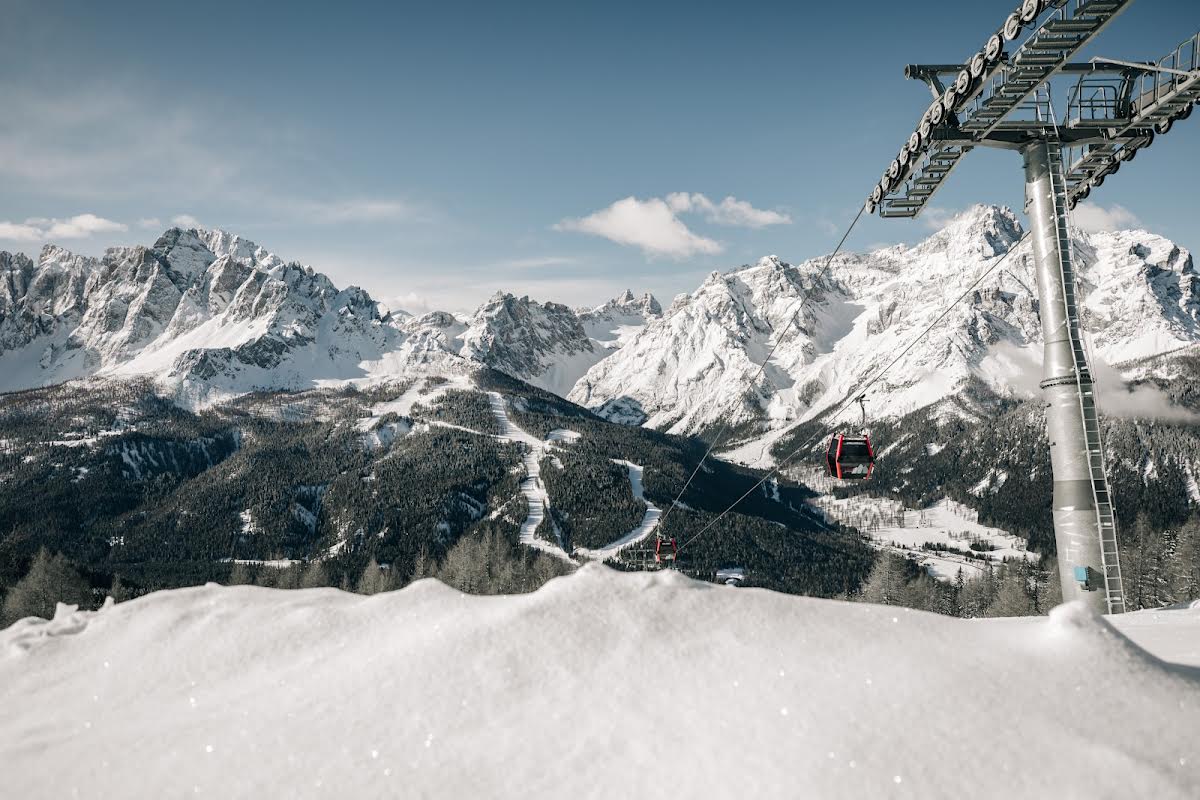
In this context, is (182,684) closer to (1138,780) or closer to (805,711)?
(805,711)

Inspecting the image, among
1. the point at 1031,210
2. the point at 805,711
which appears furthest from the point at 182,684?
the point at 1031,210

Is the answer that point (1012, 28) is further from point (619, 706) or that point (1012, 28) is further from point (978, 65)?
point (619, 706)

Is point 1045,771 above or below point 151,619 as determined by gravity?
below

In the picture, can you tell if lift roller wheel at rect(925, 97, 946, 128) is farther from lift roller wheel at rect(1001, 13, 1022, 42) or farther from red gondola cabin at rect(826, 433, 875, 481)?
red gondola cabin at rect(826, 433, 875, 481)

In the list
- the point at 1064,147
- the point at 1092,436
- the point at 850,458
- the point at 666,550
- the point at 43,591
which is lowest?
the point at 43,591

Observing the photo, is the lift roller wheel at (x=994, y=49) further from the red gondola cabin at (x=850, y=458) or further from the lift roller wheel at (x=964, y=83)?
the red gondola cabin at (x=850, y=458)

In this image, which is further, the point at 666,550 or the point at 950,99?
the point at 666,550

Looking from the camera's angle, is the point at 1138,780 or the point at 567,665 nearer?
the point at 1138,780

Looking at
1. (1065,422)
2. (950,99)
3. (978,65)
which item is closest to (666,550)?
(1065,422)
